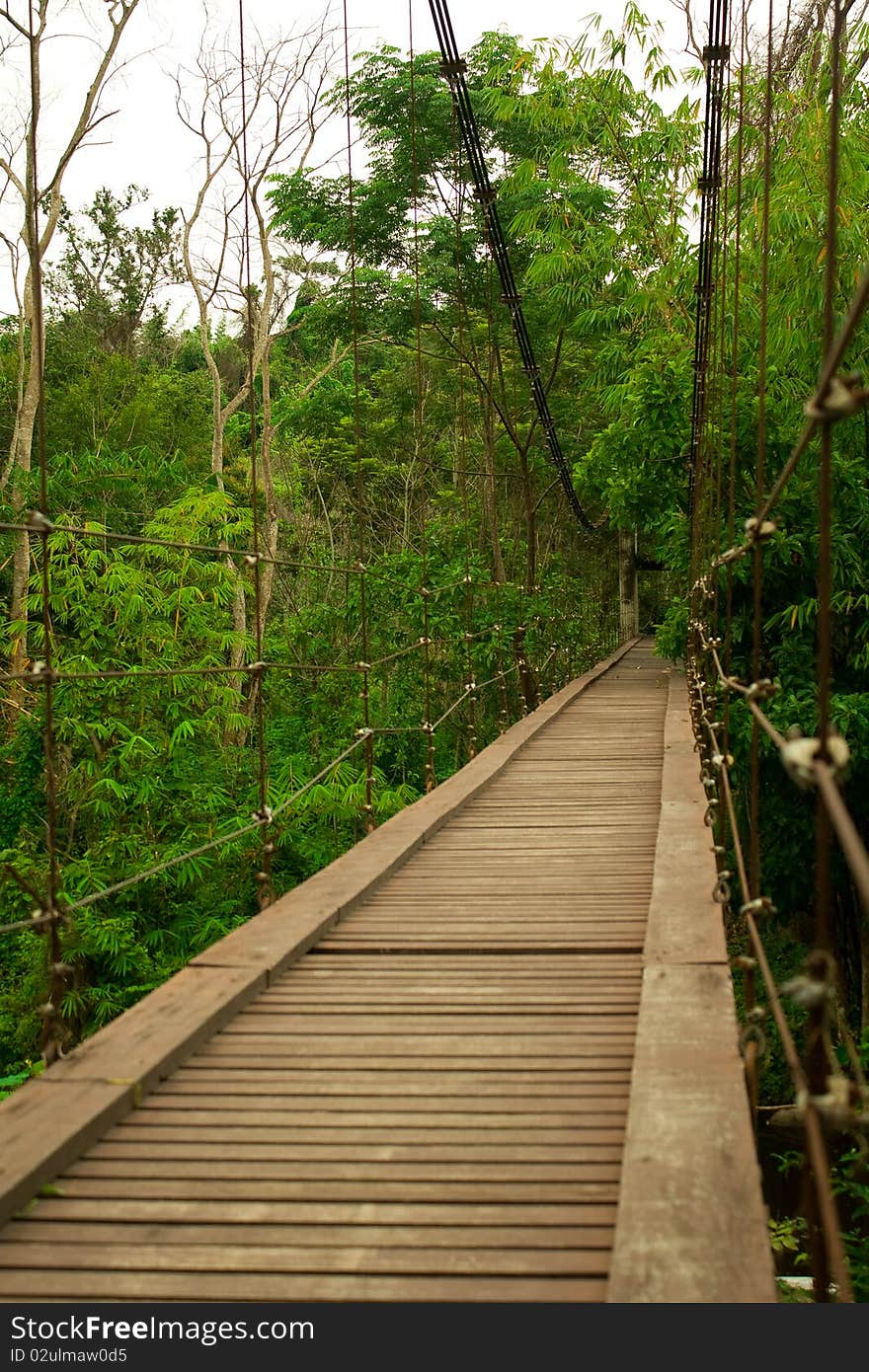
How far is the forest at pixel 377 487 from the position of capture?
16.0ft

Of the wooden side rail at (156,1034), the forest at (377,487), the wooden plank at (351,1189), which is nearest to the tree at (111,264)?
the forest at (377,487)

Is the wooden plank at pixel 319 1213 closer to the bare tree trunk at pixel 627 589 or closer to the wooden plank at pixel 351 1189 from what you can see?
the wooden plank at pixel 351 1189

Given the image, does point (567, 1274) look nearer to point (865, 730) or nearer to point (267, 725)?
point (865, 730)

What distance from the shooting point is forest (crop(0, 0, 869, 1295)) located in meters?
4.89

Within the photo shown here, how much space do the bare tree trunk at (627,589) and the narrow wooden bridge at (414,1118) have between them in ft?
37.6

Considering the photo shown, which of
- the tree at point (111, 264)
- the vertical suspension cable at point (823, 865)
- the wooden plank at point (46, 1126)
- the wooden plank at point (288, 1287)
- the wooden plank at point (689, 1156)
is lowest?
the wooden plank at point (288, 1287)

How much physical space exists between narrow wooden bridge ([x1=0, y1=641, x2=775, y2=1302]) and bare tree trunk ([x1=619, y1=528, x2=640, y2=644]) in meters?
11.4

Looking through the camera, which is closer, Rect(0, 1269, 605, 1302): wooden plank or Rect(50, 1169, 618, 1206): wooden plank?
Rect(0, 1269, 605, 1302): wooden plank

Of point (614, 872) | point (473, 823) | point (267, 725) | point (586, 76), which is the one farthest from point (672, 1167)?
point (586, 76)

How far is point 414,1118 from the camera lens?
1449mm

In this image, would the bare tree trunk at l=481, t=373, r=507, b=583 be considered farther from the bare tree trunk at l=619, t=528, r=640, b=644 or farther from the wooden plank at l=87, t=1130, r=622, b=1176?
the wooden plank at l=87, t=1130, r=622, b=1176

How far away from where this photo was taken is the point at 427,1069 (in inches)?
62.9

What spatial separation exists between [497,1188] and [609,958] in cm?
78

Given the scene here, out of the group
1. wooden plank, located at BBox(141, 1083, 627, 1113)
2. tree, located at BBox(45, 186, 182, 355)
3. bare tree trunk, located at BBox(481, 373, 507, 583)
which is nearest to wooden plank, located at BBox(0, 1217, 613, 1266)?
wooden plank, located at BBox(141, 1083, 627, 1113)
